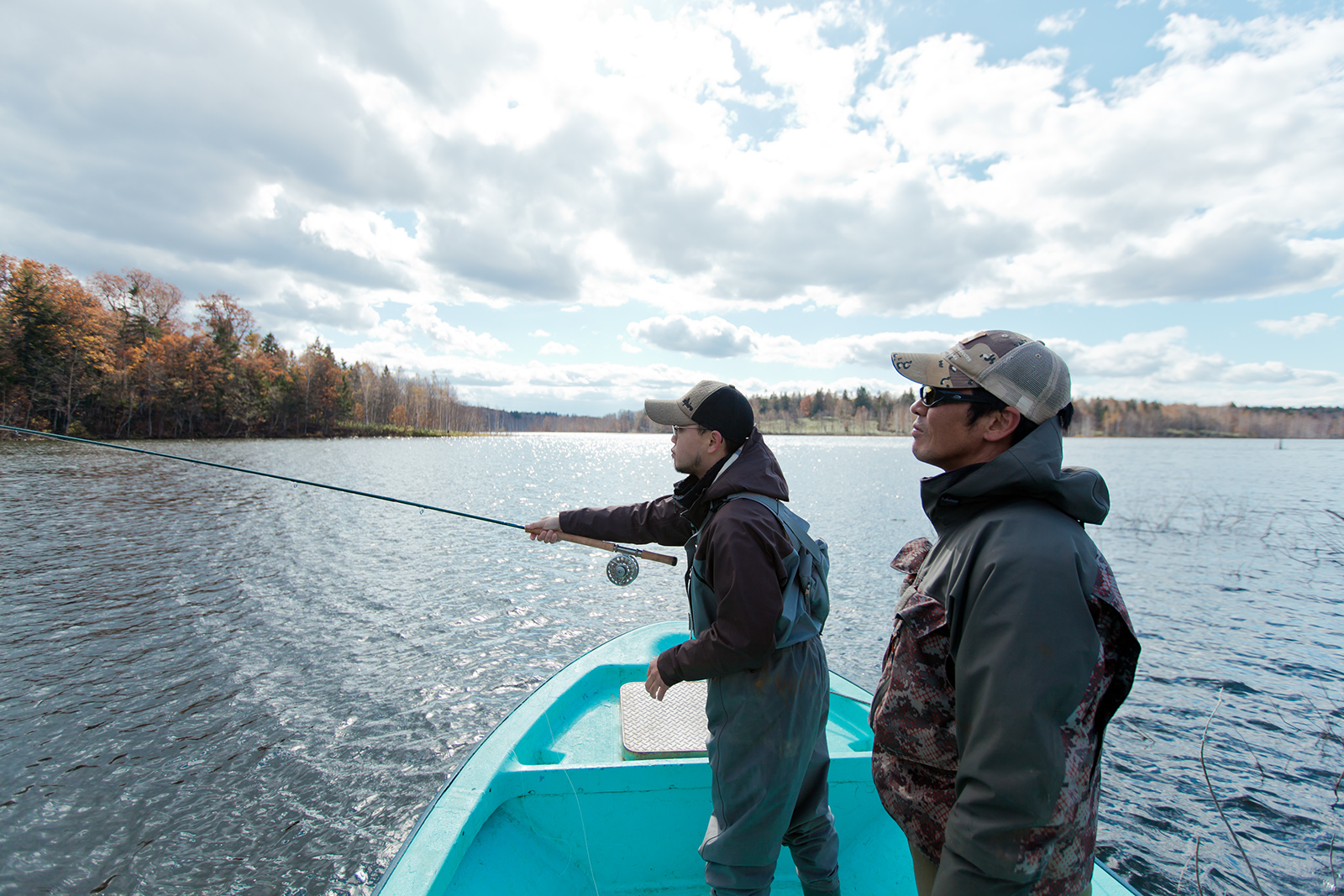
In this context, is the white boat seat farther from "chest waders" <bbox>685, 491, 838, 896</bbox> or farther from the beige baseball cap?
the beige baseball cap

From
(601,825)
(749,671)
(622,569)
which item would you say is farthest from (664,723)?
(749,671)

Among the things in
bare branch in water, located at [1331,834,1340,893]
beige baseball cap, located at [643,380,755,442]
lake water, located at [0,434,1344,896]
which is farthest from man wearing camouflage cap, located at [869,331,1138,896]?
bare branch in water, located at [1331,834,1340,893]

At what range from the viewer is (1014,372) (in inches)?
61.8

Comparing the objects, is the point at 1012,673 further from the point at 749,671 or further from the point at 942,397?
the point at 749,671

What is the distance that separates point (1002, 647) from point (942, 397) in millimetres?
729

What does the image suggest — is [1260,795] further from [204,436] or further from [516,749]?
[204,436]

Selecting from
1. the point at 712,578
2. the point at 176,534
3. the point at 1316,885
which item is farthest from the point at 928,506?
the point at 176,534

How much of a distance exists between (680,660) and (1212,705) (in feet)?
32.4

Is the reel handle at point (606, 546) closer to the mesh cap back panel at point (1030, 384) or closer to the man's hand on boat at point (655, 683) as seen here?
the man's hand on boat at point (655, 683)

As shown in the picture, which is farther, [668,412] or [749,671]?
[668,412]

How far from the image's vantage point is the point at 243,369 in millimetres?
67562

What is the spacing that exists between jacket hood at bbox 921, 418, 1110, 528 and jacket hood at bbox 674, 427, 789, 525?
0.92m

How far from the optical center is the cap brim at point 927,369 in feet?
5.54

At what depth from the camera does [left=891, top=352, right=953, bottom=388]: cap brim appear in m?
1.69
